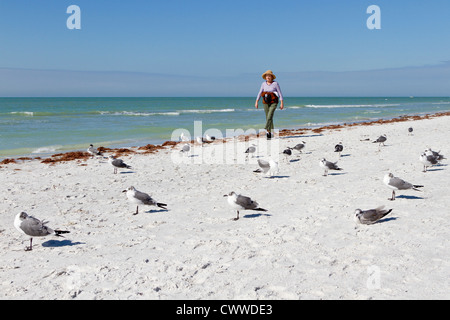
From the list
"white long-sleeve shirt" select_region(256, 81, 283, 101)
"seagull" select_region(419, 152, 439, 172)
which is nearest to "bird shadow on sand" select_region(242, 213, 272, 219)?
"seagull" select_region(419, 152, 439, 172)

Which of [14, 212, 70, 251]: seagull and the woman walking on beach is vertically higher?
the woman walking on beach

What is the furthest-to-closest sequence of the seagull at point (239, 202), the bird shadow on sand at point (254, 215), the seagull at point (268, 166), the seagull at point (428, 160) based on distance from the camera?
the seagull at point (268, 166)
the seagull at point (428, 160)
the bird shadow on sand at point (254, 215)
the seagull at point (239, 202)

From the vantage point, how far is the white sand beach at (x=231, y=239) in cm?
452

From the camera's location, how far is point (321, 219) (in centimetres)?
690

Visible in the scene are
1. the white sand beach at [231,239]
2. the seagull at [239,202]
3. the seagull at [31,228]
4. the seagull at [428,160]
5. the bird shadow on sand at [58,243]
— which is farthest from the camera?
the seagull at [428,160]

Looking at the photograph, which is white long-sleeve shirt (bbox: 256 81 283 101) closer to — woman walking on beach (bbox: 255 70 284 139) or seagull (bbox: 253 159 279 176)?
woman walking on beach (bbox: 255 70 284 139)

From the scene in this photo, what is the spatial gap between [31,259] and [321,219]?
507cm

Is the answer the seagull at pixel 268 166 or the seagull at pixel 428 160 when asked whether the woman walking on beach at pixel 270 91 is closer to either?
the seagull at pixel 268 166

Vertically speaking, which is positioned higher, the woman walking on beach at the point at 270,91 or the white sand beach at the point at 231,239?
the woman walking on beach at the point at 270,91

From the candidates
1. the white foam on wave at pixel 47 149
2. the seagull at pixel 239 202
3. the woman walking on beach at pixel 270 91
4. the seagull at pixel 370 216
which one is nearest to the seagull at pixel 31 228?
the seagull at pixel 239 202

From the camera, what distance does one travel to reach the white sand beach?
4523 mm
